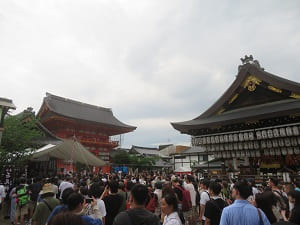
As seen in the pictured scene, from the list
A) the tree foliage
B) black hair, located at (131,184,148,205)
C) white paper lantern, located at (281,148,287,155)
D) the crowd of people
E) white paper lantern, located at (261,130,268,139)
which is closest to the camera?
the crowd of people

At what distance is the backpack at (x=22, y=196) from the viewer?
7977 mm

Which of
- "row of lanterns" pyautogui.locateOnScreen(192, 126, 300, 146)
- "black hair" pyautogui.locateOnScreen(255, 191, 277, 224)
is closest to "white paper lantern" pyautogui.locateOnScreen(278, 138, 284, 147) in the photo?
"row of lanterns" pyautogui.locateOnScreen(192, 126, 300, 146)

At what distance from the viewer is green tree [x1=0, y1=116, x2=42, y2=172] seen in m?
12.0

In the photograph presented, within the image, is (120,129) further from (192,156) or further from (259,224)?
(259,224)

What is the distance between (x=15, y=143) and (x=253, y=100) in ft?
46.9

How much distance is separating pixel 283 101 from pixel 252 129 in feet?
7.54

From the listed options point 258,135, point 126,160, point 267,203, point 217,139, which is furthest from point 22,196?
point 126,160

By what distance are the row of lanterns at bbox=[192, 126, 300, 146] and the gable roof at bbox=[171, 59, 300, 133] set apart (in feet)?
3.22

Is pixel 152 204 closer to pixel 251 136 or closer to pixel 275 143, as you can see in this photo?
pixel 251 136

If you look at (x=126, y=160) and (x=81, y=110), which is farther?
(x=81, y=110)

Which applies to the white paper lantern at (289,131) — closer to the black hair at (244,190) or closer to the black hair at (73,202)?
the black hair at (244,190)

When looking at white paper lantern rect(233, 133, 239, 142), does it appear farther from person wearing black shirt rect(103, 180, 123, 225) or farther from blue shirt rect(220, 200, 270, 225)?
blue shirt rect(220, 200, 270, 225)

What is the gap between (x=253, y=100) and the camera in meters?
13.8

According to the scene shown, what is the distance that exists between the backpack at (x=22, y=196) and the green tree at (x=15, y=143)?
14.6 ft
